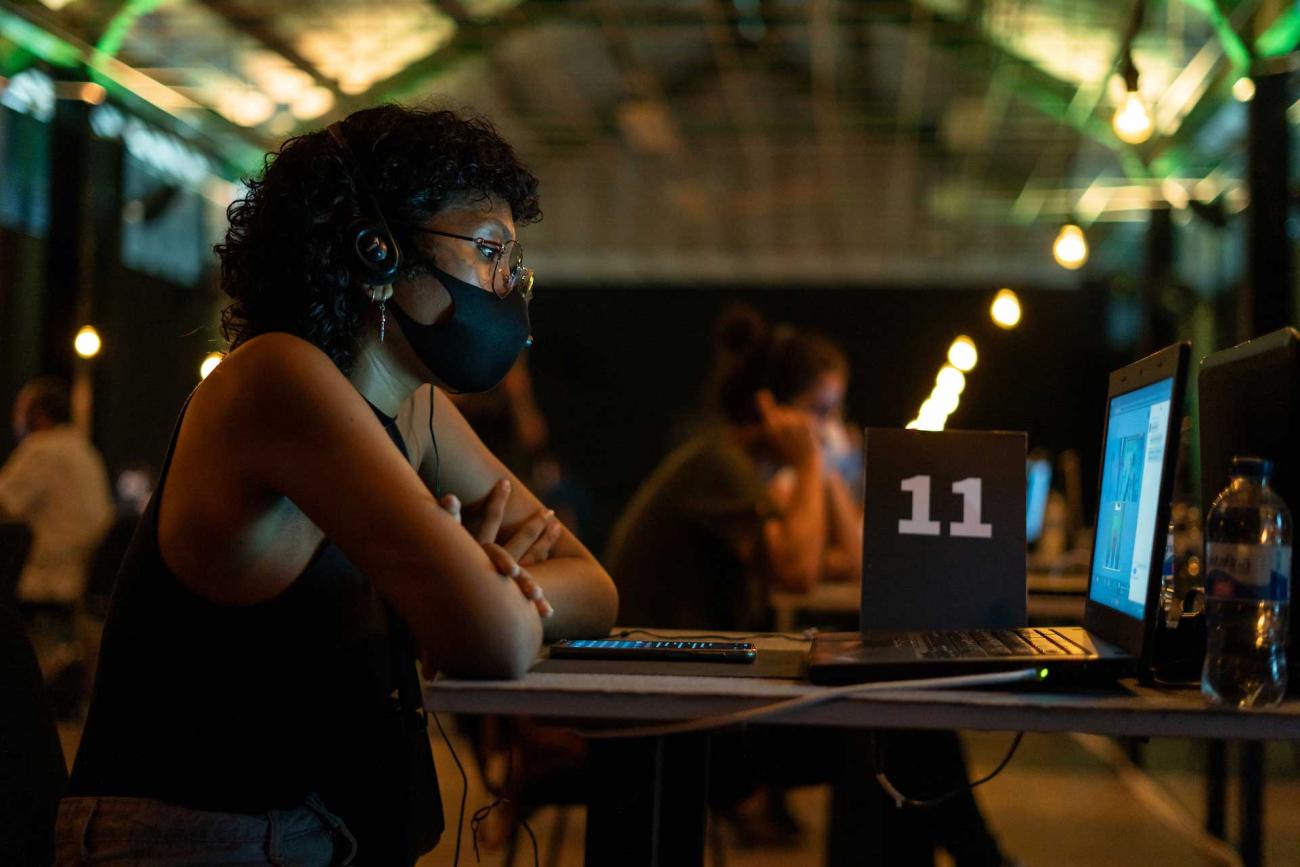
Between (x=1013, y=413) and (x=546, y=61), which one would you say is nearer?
(x=546, y=61)

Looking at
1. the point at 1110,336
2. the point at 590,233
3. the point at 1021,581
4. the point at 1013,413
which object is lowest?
the point at 1021,581

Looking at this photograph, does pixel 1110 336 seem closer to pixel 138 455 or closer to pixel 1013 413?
pixel 1013 413

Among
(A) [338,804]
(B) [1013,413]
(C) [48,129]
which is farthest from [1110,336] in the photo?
(A) [338,804]

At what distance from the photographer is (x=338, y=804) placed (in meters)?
1.31

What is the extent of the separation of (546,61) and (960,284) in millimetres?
5076

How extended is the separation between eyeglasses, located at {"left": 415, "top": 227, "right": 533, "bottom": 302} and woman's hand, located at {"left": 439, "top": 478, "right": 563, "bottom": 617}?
241 mm

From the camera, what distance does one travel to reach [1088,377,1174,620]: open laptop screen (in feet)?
4.29

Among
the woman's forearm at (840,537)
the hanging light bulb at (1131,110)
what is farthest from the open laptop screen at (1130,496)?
the woman's forearm at (840,537)

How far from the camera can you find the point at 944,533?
1745 millimetres

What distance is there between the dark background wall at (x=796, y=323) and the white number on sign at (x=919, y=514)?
8.98 metres

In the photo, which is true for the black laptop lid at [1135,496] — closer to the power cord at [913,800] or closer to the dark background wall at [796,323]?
the power cord at [913,800]

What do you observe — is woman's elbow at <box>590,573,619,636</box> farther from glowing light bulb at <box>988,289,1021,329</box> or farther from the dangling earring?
glowing light bulb at <box>988,289,1021,329</box>

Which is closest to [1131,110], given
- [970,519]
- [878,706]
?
[970,519]

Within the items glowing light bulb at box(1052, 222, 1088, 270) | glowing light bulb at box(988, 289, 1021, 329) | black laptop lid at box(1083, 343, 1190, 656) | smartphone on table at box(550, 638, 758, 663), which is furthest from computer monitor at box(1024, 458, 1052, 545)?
smartphone on table at box(550, 638, 758, 663)
